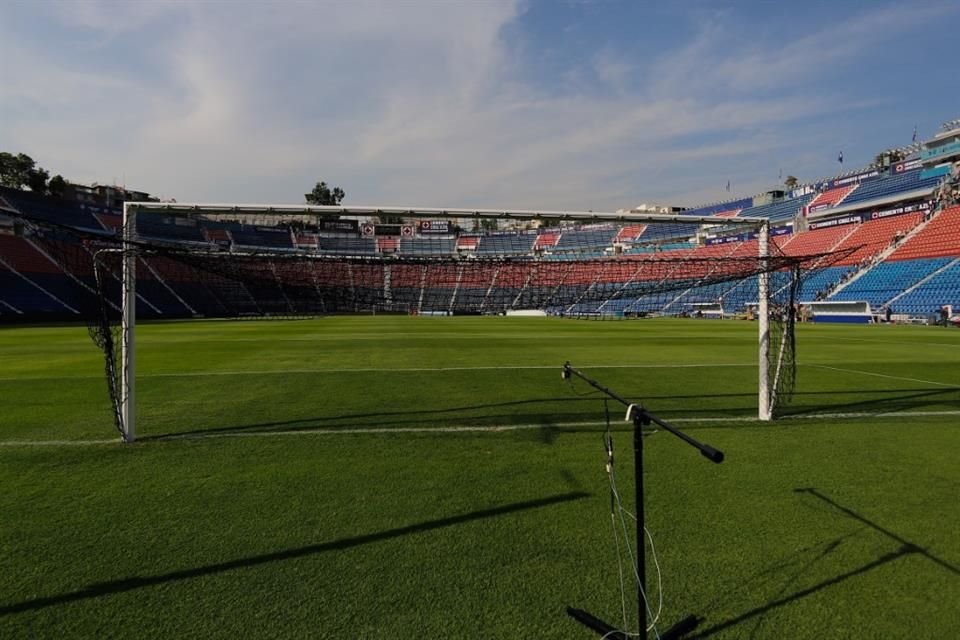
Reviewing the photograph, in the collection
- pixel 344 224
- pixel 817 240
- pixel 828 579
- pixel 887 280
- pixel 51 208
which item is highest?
pixel 51 208

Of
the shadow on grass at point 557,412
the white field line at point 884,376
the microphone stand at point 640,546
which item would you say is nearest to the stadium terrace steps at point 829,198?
the white field line at point 884,376

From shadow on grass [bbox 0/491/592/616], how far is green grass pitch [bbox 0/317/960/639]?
16 millimetres

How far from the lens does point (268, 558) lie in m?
3.21

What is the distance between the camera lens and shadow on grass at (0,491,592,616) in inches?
109

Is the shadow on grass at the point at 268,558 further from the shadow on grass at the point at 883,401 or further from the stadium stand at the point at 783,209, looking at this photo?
the stadium stand at the point at 783,209

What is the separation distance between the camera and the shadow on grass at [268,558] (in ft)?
9.11

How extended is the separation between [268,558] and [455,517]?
1257 mm

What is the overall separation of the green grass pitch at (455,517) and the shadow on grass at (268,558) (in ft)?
0.05

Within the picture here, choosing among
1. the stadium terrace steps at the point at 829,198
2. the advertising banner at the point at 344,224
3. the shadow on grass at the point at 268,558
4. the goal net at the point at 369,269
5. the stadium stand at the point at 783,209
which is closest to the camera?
the shadow on grass at the point at 268,558

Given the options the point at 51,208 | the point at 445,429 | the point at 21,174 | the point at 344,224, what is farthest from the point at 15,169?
the point at 445,429

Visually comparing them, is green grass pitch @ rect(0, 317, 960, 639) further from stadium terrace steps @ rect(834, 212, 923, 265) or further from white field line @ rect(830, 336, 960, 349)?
stadium terrace steps @ rect(834, 212, 923, 265)

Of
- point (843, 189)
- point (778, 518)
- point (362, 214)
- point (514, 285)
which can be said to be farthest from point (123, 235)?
point (843, 189)

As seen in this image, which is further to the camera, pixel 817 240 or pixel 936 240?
pixel 817 240

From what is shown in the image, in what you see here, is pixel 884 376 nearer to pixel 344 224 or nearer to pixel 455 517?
pixel 455 517
